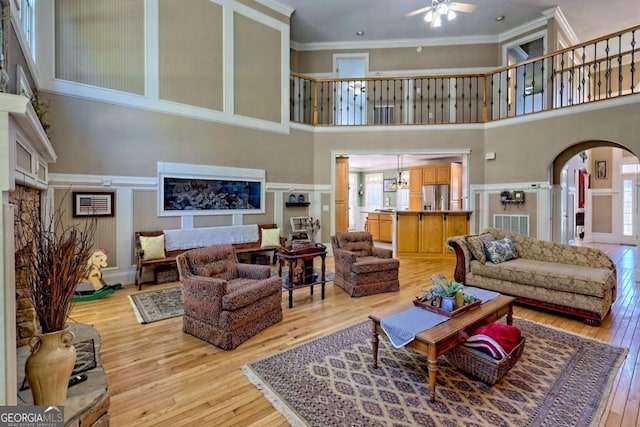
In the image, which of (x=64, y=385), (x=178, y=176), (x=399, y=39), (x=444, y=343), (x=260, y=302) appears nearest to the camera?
(x=64, y=385)

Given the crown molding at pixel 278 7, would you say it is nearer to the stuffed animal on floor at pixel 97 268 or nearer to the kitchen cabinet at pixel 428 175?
the stuffed animal on floor at pixel 97 268

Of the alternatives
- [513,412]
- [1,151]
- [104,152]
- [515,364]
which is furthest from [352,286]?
[104,152]

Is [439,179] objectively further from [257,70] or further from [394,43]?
[257,70]

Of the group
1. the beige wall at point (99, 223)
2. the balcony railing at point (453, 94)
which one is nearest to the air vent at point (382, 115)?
the balcony railing at point (453, 94)

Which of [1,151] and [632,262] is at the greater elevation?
[1,151]

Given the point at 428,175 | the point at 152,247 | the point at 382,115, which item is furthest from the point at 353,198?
the point at 152,247

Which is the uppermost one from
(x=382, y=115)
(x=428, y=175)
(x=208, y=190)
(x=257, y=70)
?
(x=257, y=70)

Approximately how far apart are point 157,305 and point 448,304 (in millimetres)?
3411

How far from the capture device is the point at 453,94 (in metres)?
8.03

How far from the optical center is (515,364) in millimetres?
2488

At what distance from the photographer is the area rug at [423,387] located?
1.91m

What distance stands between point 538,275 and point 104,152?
20.3 ft

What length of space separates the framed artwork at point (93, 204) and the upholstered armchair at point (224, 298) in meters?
2.46

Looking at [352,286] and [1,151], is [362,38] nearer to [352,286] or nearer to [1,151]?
[352,286]
